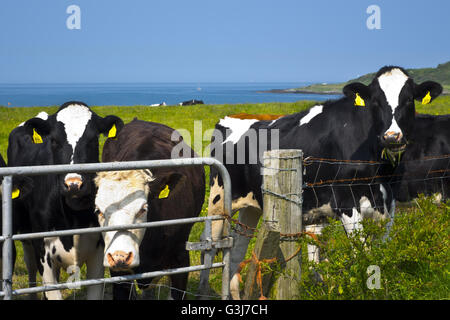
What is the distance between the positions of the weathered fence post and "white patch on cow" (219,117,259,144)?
3.49 m

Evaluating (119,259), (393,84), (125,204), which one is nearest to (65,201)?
(125,204)

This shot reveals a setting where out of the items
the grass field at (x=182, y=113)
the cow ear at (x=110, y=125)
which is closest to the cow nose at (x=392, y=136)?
the cow ear at (x=110, y=125)

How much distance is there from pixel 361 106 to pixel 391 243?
243 centimetres

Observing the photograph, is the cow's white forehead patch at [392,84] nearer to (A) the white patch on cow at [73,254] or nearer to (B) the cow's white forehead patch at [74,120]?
(B) the cow's white forehead patch at [74,120]

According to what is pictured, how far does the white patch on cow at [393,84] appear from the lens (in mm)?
5957

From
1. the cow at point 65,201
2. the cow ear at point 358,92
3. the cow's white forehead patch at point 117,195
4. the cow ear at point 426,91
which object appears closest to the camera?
the cow's white forehead patch at point 117,195

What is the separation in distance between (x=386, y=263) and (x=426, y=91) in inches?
116

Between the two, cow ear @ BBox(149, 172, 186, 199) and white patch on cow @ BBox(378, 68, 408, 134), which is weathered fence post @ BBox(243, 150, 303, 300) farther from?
white patch on cow @ BBox(378, 68, 408, 134)

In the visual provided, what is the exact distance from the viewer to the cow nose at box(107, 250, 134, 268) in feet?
12.9

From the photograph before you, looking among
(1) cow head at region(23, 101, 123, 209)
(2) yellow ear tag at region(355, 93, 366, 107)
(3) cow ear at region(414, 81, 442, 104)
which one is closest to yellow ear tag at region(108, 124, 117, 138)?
(1) cow head at region(23, 101, 123, 209)

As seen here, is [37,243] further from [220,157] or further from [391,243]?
[391,243]

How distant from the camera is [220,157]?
7652 millimetres
